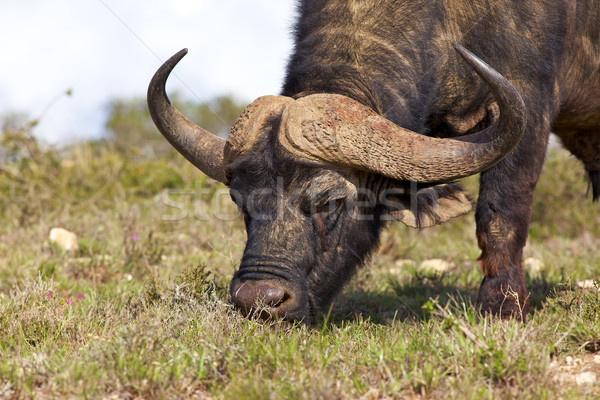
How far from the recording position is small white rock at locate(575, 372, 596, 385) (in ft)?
8.27

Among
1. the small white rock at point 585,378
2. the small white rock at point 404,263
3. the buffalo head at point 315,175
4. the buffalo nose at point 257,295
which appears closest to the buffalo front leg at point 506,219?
the buffalo head at point 315,175

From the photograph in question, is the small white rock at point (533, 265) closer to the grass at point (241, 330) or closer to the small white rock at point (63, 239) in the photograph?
the grass at point (241, 330)

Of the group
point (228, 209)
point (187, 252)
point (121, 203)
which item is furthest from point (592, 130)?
point (121, 203)

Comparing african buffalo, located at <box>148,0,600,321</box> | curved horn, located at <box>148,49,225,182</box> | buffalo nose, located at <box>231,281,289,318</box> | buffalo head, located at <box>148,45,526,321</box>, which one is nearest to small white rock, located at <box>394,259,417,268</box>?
african buffalo, located at <box>148,0,600,321</box>

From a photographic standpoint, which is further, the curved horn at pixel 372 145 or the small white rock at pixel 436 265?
the small white rock at pixel 436 265

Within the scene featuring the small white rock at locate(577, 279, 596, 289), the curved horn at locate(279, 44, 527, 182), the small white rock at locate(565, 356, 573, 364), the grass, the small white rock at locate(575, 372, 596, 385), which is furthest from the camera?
the small white rock at locate(577, 279, 596, 289)

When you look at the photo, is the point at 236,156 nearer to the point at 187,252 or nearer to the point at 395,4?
the point at 395,4

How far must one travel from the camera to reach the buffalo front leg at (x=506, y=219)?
3703 mm

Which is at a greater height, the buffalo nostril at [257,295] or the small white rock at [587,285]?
the buffalo nostril at [257,295]

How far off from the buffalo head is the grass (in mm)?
241

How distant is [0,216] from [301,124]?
5.80 meters

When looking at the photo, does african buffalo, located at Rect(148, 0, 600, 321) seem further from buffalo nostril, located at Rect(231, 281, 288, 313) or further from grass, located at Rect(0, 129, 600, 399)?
grass, located at Rect(0, 129, 600, 399)

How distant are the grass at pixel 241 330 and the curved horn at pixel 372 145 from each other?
0.73m

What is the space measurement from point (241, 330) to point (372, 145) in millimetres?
1215
